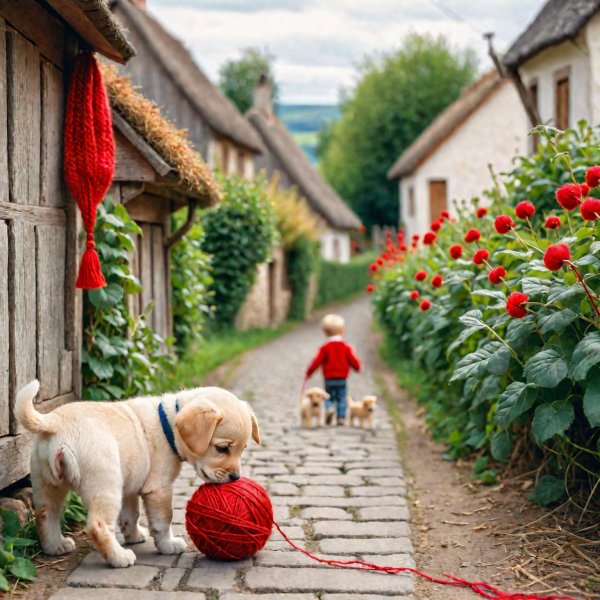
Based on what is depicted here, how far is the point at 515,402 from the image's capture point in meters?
4.51

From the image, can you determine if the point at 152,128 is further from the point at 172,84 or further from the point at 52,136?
the point at 172,84

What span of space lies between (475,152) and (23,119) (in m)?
27.1

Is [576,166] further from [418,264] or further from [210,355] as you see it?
[210,355]

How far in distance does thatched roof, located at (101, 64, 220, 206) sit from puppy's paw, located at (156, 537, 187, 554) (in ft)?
11.1

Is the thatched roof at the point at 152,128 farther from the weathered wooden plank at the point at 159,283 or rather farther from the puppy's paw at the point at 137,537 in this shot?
the puppy's paw at the point at 137,537

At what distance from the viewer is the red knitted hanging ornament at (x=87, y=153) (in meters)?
5.57

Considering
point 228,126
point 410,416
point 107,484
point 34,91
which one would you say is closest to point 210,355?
point 410,416

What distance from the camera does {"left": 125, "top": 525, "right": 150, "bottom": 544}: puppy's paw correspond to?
4543 millimetres

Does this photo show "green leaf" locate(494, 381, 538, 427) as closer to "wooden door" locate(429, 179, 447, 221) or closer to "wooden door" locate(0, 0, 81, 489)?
"wooden door" locate(0, 0, 81, 489)

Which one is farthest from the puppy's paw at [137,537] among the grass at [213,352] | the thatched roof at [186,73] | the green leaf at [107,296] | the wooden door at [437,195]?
the wooden door at [437,195]

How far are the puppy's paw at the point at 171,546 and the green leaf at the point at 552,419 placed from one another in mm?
1914

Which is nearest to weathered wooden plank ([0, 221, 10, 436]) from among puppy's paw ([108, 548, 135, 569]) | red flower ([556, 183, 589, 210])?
puppy's paw ([108, 548, 135, 569])

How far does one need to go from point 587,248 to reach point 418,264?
6.84 meters

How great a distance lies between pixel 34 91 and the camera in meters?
5.20
